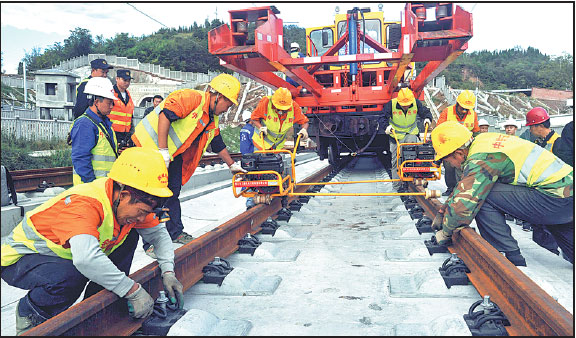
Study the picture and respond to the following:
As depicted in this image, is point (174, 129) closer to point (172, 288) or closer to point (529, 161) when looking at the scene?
point (172, 288)

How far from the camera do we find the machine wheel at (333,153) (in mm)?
11258

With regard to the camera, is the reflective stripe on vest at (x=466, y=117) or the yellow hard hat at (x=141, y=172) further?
the reflective stripe on vest at (x=466, y=117)

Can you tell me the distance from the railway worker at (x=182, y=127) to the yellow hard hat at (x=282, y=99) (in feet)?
5.55

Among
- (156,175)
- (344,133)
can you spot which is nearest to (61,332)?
(156,175)

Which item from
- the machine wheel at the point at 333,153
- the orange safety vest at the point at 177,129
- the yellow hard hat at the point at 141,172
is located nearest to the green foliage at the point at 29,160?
the machine wheel at the point at 333,153

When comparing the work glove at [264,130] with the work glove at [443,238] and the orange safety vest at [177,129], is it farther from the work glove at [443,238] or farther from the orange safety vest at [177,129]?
the work glove at [443,238]

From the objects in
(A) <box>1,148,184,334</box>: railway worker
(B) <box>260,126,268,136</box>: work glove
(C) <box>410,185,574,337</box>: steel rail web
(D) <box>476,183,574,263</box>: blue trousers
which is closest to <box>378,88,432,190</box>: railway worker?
(B) <box>260,126,268,136</box>: work glove

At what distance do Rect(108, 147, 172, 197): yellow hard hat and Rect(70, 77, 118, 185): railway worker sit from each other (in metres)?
1.38

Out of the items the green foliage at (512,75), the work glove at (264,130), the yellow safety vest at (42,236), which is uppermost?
the green foliage at (512,75)

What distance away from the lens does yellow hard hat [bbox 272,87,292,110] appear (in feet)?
19.8

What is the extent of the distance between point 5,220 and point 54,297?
3.58 metres

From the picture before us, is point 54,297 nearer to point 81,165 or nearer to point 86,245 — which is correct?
point 86,245

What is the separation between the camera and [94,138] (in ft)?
12.0

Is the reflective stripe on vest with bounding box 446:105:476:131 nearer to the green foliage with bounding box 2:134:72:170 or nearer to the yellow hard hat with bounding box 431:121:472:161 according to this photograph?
the yellow hard hat with bounding box 431:121:472:161
